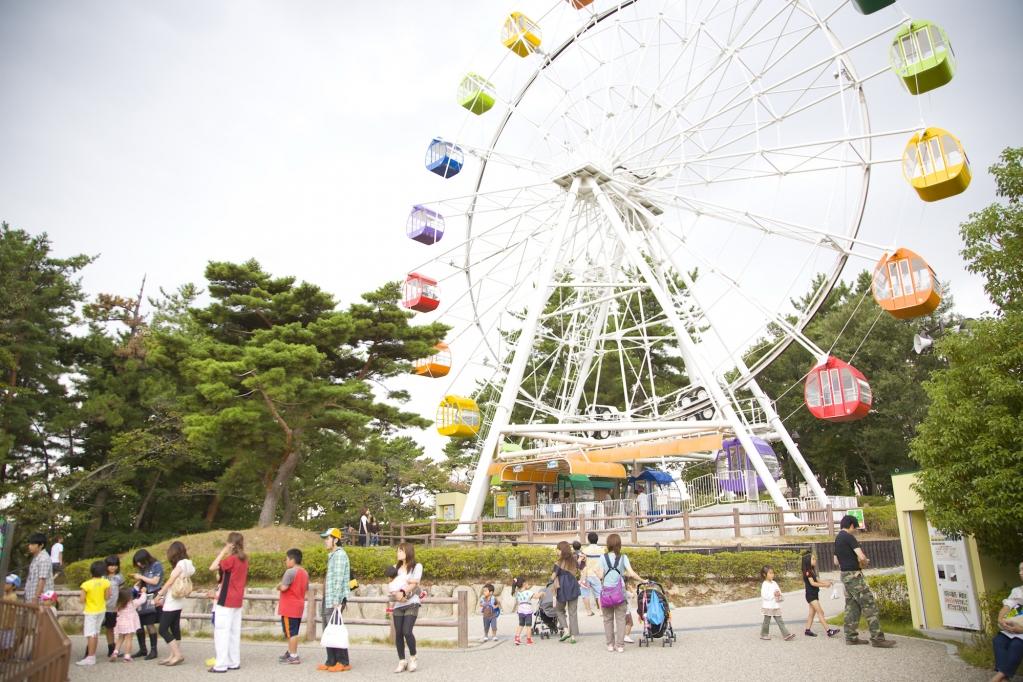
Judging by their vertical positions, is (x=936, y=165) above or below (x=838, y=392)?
above

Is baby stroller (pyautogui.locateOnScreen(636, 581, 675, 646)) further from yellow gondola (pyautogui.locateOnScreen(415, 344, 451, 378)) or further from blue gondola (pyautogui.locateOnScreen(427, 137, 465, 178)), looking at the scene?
blue gondola (pyautogui.locateOnScreen(427, 137, 465, 178))

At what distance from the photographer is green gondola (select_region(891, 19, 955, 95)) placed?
17.1 m

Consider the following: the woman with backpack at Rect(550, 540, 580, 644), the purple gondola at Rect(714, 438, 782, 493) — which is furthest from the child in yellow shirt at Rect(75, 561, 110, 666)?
the purple gondola at Rect(714, 438, 782, 493)

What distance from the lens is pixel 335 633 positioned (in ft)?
28.6

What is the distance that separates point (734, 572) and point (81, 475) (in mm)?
23898

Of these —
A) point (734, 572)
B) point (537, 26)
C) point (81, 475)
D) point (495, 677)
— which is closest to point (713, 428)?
point (734, 572)

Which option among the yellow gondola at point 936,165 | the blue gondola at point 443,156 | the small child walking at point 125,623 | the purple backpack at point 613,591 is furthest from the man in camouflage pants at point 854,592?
the blue gondola at point 443,156

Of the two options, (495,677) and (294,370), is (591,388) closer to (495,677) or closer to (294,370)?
(294,370)

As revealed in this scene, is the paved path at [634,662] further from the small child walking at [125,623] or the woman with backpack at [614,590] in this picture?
the small child walking at [125,623]

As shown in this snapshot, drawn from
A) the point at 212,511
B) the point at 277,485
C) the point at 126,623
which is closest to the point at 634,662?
the point at 126,623

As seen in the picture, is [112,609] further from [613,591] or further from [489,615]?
[613,591]

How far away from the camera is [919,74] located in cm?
1733

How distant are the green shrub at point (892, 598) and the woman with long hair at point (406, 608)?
7223 mm

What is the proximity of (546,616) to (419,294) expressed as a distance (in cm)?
1601
